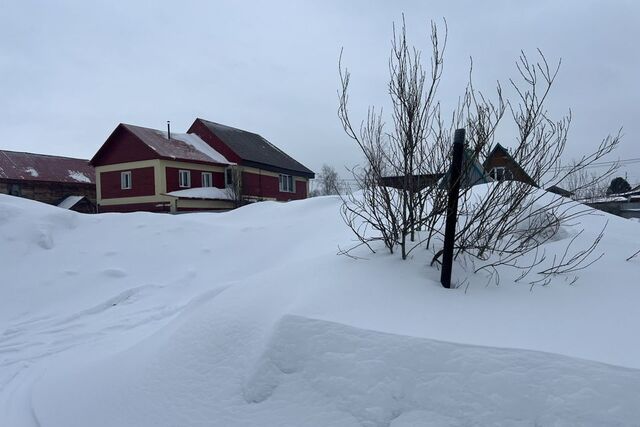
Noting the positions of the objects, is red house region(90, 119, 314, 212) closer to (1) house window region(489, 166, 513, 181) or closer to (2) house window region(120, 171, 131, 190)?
(2) house window region(120, 171, 131, 190)

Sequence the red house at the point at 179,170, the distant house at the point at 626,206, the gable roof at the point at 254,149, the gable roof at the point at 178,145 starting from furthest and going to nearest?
the gable roof at the point at 254,149 → the gable roof at the point at 178,145 → the red house at the point at 179,170 → the distant house at the point at 626,206

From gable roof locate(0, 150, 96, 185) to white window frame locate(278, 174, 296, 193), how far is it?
43.4 feet

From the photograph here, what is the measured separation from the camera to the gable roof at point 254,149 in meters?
27.0

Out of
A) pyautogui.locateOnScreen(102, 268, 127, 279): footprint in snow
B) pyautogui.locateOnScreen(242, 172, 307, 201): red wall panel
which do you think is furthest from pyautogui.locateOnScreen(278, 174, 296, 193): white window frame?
pyautogui.locateOnScreen(102, 268, 127, 279): footprint in snow

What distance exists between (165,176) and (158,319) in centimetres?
1895

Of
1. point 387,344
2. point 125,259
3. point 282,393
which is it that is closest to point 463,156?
point 387,344

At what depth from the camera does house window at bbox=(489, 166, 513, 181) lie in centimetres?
393

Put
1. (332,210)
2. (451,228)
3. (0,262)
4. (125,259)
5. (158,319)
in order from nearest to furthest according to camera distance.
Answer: (451,228), (158,319), (0,262), (125,259), (332,210)

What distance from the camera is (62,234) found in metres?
9.02

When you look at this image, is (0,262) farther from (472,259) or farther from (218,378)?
(472,259)

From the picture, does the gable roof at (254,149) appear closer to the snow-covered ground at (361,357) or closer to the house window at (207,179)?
the house window at (207,179)

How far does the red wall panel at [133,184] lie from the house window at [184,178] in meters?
1.57

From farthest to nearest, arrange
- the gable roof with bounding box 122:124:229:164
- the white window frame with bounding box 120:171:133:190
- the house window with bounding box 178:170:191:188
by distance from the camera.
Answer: the white window frame with bounding box 120:171:133:190, the house window with bounding box 178:170:191:188, the gable roof with bounding box 122:124:229:164

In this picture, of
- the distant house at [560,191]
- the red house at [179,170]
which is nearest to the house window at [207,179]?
the red house at [179,170]
